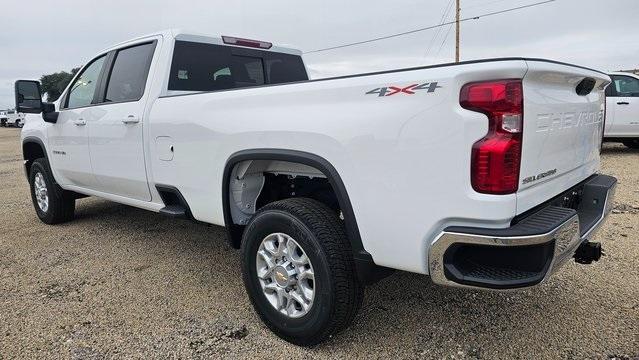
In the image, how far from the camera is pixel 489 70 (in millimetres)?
1966

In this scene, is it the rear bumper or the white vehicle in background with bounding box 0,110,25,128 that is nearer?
the rear bumper

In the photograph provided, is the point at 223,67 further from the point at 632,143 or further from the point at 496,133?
the point at 632,143

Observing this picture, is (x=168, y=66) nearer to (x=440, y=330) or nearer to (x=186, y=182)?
(x=186, y=182)

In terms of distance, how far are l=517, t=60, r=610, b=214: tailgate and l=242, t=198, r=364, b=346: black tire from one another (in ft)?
2.99

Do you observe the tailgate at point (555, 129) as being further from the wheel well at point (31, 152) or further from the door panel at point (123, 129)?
the wheel well at point (31, 152)

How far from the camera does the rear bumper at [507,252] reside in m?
2.00

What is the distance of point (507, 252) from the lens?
2111mm

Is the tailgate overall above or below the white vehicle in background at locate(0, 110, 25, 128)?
above

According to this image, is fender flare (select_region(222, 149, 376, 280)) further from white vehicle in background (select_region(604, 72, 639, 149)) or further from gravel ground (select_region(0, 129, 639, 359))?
white vehicle in background (select_region(604, 72, 639, 149))

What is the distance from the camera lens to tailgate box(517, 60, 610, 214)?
2090 mm

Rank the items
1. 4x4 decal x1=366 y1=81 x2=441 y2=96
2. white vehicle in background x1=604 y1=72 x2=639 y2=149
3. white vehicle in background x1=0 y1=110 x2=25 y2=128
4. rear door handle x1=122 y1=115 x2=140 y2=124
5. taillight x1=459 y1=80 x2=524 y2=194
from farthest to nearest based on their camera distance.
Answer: white vehicle in background x1=0 y1=110 x2=25 y2=128 < white vehicle in background x1=604 y1=72 x2=639 y2=149 < rear door handle x1=122 y1=115 x2=140 y2=124 < 4x4 decal x1=366 y1=81 x2=441 y2=96 < taillight x1=459 y1=80 x2=524 y2=194

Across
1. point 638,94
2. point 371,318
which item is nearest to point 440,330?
point 371,318

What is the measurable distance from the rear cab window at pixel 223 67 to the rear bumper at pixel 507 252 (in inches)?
102

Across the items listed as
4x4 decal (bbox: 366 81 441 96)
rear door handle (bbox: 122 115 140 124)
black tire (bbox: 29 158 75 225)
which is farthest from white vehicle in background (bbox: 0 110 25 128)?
4x4 decal (bbox: 366 81 441 96)
